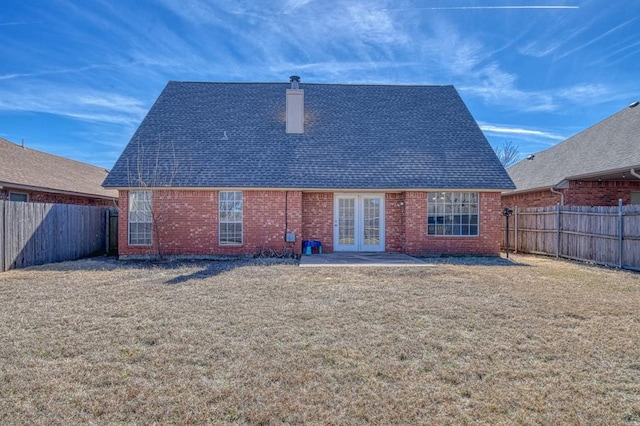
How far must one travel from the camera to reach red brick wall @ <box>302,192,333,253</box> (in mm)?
13148

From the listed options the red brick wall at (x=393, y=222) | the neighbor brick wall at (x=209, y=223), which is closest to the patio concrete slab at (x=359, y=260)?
the red brick wall at (x=393, y=222)

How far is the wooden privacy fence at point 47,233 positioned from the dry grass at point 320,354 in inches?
125

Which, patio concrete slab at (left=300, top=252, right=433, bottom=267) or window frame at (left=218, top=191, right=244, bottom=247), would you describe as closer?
patio concrete slab at (left=300, top=252, right=433, bottom=267)

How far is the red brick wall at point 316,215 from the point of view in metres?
13.1

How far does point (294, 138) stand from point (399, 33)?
5305 millimetres

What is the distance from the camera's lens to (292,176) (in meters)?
12.7

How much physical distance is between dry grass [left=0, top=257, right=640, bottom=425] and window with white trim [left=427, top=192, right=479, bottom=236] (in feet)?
17.9

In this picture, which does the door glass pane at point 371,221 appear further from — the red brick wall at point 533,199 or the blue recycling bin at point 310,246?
the red brick wall at point 533,199

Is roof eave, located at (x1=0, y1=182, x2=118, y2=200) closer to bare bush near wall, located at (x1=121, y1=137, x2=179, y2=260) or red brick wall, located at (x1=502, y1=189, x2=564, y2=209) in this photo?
bare bush near wall, located at (x1=121, y1=137, x2=179, y2=260)

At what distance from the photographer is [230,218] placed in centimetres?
1264

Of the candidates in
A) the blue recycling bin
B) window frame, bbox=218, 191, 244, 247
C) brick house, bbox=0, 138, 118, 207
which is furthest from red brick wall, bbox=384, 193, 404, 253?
brick house, bbox=0, 138, 118, 207

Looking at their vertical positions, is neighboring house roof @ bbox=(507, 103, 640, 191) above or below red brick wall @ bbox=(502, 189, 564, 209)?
above

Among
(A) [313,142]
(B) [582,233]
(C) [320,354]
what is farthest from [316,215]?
(C) [320,354]

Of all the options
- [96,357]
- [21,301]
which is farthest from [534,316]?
[21,301]
